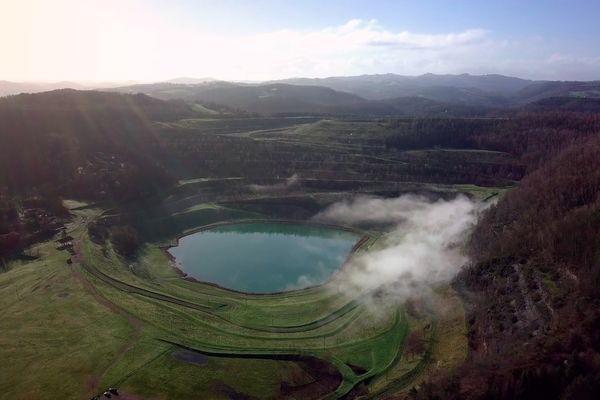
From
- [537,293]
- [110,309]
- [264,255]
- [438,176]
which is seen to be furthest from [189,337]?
[438,176]

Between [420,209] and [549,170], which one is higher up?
[549,170]

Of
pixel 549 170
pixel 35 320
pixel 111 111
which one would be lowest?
pixel 35 320

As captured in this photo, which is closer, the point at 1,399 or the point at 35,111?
the point at 1,399

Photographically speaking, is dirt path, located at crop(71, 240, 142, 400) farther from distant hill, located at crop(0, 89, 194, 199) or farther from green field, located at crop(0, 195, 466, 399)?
distant hill, located at crop(0, 89, 194, 199)

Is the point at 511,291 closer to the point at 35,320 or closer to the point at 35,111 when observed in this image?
the point at 35,320

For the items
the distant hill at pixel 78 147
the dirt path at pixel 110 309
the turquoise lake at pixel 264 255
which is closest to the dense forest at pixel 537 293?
Result: the turquoise lake at pixel 264 255

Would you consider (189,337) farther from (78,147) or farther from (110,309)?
(78,147)

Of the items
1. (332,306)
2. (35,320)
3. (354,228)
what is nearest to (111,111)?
(354,228)

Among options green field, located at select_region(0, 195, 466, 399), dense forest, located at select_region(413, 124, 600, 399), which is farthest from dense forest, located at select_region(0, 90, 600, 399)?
green field, located at select_region(0, 195, 466, 399)
